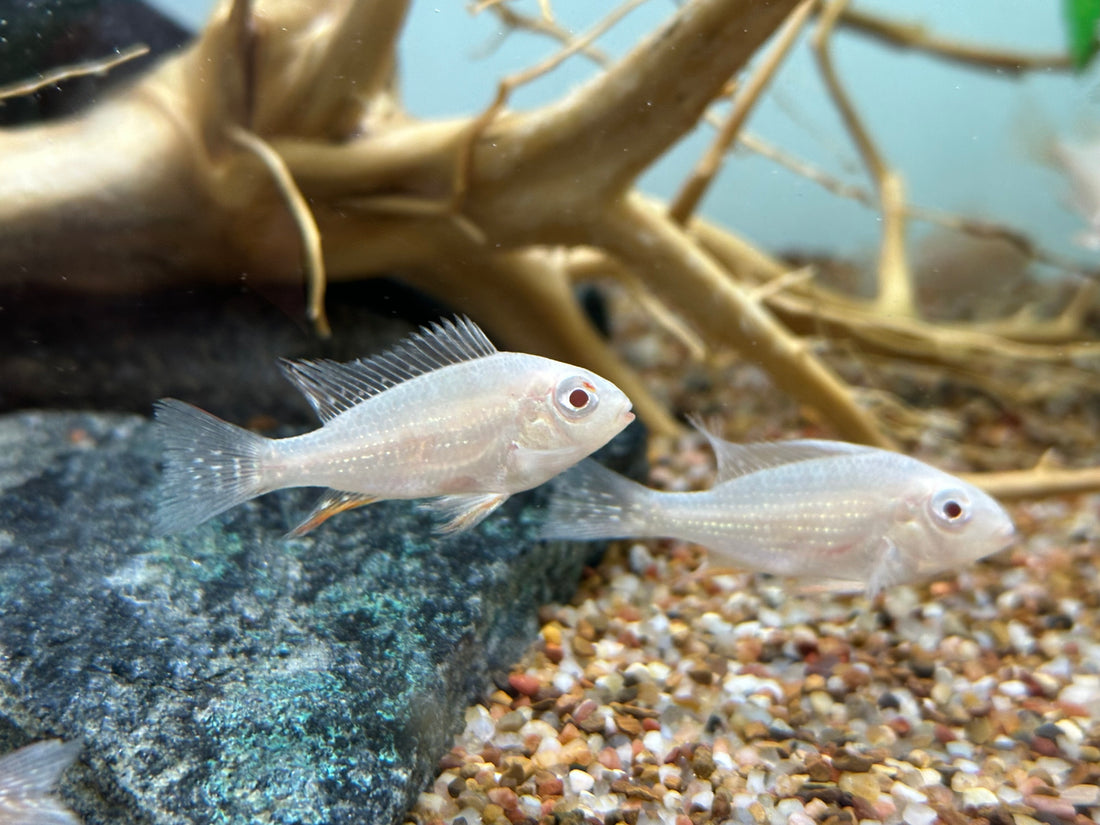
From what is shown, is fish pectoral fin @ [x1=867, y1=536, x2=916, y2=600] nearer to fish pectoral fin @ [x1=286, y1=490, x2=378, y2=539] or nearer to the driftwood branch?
the driftwood branch

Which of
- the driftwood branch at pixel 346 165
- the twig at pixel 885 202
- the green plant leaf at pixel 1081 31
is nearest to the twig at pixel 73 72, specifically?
the driftwood branch at pixel 346 165

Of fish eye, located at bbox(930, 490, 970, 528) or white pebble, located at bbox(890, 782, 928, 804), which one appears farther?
fish eye, located at bbox(930, 490, 970, 528)

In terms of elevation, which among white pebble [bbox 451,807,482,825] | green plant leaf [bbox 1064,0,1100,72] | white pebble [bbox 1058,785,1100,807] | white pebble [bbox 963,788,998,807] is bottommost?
white pebble [bbox 1058,785,1100,807]

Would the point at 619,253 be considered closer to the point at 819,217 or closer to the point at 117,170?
the point at 117,170

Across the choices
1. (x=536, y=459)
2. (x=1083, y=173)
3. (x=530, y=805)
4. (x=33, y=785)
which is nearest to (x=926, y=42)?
(x=1083, y=173)

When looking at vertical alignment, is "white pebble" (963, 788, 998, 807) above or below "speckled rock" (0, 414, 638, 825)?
below

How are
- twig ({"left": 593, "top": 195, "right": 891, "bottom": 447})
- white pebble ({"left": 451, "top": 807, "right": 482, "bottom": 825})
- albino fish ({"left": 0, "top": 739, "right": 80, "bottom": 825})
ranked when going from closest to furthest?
1. albino fish ({"left": 0, "top": 739, "right": 80, "bottom": 825})
2. white pebble ({"left": 451, "top": 807, "right": 482, "bottom": 825})
3. twig ({"left": 593, "top": 195, "right": 891, "bottom": 447})

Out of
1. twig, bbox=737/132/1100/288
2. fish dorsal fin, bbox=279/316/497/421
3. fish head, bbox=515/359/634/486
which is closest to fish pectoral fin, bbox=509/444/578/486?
fish head, bbox=515/359/634/486
